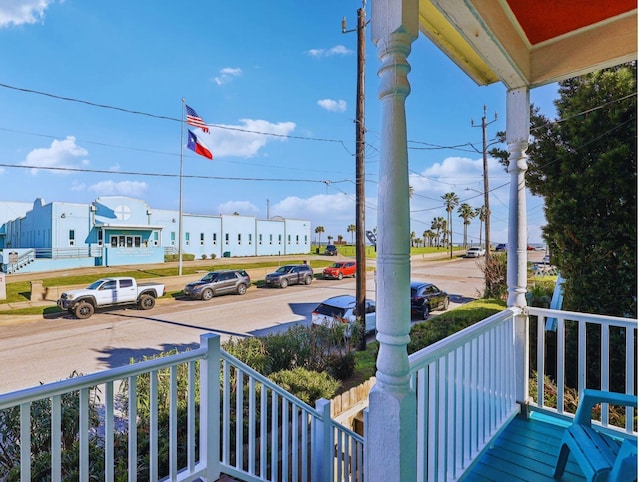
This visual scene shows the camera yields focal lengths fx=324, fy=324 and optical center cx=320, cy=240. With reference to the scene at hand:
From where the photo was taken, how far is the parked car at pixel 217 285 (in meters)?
13.1

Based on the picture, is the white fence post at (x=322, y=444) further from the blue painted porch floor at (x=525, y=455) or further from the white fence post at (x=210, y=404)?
the blue painted porch floor at (x=525, y=455)

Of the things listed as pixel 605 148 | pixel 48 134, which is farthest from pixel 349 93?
pixel 48 134

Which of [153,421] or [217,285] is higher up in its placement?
[153,421]

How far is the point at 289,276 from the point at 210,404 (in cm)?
1512

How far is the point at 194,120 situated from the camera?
36.3 ft

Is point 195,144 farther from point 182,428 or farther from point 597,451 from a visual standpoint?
point 597,451

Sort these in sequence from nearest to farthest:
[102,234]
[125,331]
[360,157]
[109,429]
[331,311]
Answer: [109,429], [360,157], [331,311], [125,331], [102,234]

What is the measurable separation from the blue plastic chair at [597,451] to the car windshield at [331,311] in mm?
6108

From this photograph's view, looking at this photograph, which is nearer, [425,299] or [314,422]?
[314,422]

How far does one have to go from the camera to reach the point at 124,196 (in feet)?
70.2

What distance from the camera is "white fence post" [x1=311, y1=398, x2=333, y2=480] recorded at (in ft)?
8.24

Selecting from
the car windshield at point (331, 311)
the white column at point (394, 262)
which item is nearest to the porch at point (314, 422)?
the white column at point (394, 262)

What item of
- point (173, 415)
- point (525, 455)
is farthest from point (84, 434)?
point (525, 455)

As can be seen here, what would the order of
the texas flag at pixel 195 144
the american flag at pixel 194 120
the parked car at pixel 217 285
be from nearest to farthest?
the american flag at pixel 194 120, the texas flag at pixel 195 144, the parked car at pixel 217 285
